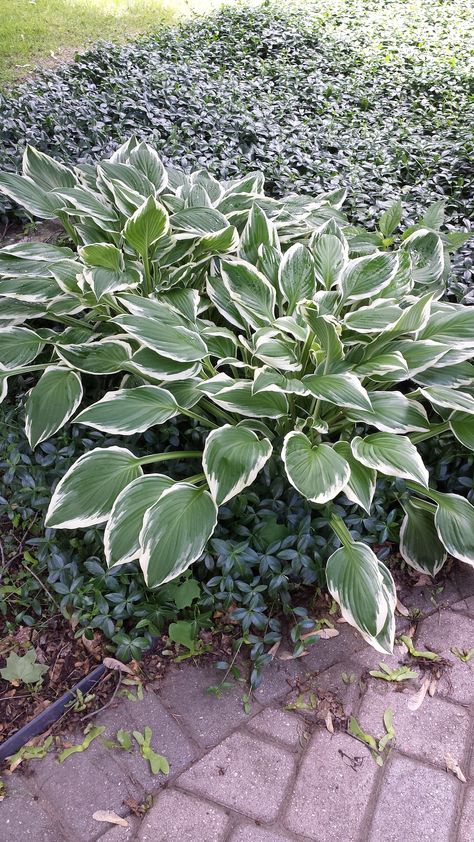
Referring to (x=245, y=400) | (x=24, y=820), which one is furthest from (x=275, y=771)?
(x=245, y=400)

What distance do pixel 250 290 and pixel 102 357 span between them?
53 cm

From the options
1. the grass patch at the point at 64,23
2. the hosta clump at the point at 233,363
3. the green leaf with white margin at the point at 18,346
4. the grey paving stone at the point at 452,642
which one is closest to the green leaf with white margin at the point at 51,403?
the hosta clump at the point at 233,363

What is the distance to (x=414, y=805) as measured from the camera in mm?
1522

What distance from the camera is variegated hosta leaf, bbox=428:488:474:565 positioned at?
1823mm

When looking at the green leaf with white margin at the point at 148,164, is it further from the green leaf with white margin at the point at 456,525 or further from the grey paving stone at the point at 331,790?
the grey paving stone at the point at 331,790

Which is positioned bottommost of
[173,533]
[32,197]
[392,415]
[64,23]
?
[173,533]

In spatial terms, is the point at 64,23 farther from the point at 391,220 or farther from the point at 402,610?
the point at 402,610

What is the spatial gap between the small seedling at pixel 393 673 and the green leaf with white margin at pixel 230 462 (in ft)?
2.12

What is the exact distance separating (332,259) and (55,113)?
8.07 feet

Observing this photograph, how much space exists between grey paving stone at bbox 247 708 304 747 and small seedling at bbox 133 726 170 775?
9.3 inches

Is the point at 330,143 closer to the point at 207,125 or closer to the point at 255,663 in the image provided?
the point at 207,125

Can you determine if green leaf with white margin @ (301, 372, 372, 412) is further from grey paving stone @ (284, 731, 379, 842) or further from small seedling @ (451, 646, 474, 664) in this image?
grey paving stone @ (284, 731, 379, 842)

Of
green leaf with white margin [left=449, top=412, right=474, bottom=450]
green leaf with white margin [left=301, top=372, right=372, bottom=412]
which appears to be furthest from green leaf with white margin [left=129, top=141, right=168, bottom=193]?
green leaf with white margin [left=449, top=412, right=474, bottom=450]

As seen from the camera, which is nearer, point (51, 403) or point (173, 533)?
point (173, 533)
